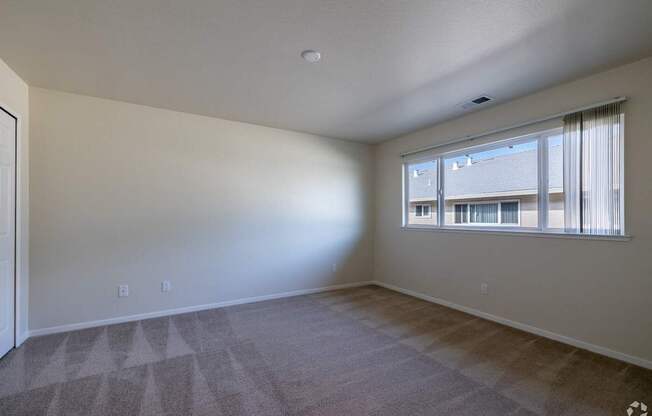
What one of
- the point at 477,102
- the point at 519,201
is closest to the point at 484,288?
the point at 519,201

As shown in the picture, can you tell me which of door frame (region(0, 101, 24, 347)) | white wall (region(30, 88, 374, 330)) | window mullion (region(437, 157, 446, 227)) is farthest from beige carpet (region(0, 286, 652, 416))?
window mullion (region(437, 157, 446, 227))

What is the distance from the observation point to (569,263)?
9.25 ft

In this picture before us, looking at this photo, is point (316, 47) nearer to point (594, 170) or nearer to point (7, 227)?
point (594, 170)

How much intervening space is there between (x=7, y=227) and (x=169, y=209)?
1351 mm

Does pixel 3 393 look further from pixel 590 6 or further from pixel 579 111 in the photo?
pixel 579 111

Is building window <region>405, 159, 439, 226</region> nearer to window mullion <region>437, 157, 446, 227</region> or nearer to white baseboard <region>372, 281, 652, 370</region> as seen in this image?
window mullion <region>437, 157, 446, 227</region>

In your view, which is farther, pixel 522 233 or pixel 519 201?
pixel 519 201

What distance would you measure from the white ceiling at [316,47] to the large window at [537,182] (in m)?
0.56

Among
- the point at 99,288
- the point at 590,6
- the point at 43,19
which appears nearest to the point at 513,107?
Result: the point at 590,6

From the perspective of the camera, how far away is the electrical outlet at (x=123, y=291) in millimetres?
3312

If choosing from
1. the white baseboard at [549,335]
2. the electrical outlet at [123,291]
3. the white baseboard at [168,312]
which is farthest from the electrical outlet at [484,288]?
the electrical outlet at [123,291]

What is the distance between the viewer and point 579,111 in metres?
2.74

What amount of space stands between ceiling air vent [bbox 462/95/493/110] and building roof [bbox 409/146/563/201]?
0.69m

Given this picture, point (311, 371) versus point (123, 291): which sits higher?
point (123, 291)
